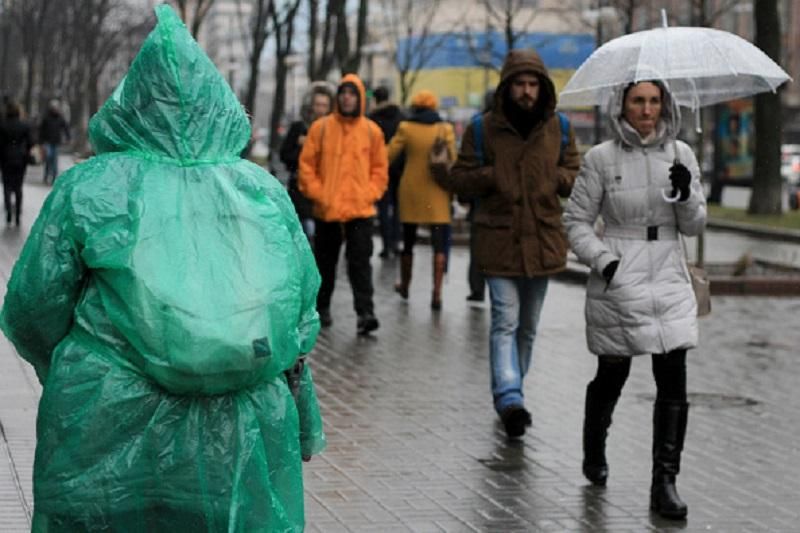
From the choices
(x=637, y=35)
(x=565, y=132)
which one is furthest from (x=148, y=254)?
(x=565, y=132)

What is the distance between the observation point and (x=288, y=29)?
43.4 m

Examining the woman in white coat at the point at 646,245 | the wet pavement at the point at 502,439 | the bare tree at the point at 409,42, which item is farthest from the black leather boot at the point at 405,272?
the bare tree at the point at 409,42

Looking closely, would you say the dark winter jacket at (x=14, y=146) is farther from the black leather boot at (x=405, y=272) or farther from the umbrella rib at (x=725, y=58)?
the umbrella rib at (x=725, y=58)

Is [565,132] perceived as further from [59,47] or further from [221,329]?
[59,47]

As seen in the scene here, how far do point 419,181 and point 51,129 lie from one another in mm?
24007

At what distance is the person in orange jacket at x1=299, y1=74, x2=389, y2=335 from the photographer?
523 inches

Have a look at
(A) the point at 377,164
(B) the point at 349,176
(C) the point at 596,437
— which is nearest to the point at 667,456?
(C) the point at 596,437

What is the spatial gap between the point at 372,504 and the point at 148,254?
350cm

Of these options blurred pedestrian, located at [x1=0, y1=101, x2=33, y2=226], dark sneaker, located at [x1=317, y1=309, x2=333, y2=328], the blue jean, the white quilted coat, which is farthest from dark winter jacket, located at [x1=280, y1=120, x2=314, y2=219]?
blurred pedestrian, located at [x1=0, y1=101, x2=33, y2=226]

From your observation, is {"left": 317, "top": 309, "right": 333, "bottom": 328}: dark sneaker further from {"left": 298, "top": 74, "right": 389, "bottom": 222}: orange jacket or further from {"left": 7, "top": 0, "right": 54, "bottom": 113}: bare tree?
{"left": 7, "top": 0, "right": 54, "bottom": 113}: bare tree

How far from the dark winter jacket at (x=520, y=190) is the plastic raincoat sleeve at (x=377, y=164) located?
4.23 meters

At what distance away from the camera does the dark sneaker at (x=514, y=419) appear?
9.02m

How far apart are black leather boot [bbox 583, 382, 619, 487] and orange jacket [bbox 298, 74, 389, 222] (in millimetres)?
5552

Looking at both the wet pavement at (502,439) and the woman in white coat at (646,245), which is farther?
the woman in white coat at (646,245)
